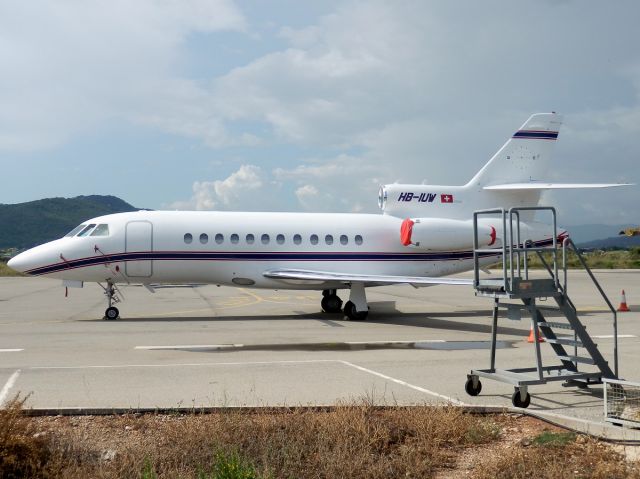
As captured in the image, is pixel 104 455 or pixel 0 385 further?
pixel 0 385

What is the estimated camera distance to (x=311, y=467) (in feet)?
19.6

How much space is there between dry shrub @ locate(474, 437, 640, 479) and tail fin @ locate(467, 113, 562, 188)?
57.5 feet

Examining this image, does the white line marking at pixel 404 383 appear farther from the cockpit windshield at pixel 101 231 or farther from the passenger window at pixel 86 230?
the passenger window at pixel 86 230

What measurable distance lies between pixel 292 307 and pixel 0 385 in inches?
606

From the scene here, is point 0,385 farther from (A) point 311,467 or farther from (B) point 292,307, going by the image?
(B) point 292,307

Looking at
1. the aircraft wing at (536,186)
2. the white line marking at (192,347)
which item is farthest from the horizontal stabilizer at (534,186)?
the white line marking at (192,347)

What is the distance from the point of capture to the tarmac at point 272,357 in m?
8.90

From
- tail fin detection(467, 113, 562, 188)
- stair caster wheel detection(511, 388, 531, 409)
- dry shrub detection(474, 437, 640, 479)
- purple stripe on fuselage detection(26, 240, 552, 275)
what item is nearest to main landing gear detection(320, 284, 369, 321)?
purple stripe on fuselage detection(26, 240, 552, 275)

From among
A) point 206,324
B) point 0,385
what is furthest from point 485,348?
point 0,385

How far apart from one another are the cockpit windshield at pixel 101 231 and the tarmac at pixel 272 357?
257 cm

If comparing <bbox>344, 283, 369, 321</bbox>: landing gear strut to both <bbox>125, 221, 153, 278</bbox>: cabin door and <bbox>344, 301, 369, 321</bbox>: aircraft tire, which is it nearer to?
<bbox>344, 301, 369, 321</bbox>: aircraft tire

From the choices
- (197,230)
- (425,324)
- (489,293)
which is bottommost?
(425,324)

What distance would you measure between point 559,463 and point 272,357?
739 centimetres

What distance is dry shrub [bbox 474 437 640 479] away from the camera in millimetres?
5703
